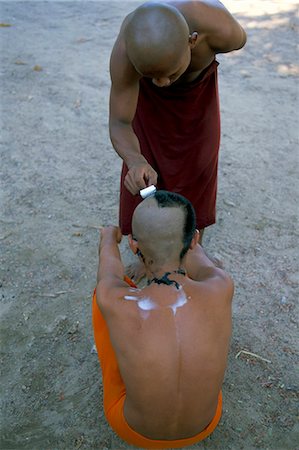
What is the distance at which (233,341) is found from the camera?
A: 7.53 feet

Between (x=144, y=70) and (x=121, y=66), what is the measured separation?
0.93ft

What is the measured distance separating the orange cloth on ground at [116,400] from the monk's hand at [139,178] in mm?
557

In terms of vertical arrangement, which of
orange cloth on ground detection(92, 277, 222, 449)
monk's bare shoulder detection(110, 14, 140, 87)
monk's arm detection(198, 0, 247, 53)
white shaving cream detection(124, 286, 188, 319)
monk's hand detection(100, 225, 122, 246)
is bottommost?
orange cloth on ground detection(92, 277, 222, 449)

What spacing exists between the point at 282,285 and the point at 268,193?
81 centimetres

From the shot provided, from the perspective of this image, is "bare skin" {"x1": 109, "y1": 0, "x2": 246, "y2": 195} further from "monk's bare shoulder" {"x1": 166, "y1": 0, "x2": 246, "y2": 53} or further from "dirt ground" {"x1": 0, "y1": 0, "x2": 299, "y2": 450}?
A: "dirt ground" {"x1": 0, "y1": 0, "x2": 299, "y2": 450}

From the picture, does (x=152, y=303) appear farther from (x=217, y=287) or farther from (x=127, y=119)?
(x=127, y=119)

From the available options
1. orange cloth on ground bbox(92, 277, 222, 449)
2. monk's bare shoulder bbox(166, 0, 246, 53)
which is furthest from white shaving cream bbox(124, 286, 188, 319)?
monk's bare shoulder bbox(166, 0, 246, 53)

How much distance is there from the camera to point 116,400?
5.57 ft

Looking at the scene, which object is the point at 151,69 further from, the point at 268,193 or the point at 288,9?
the point at 288,9

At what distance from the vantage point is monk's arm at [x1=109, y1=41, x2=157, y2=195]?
205 cm

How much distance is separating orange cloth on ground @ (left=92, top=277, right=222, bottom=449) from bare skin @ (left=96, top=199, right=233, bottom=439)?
0.04m

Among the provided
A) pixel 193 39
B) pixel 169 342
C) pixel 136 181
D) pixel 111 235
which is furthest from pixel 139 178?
pixel 169 342

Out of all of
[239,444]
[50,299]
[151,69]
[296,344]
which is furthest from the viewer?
[50,299]

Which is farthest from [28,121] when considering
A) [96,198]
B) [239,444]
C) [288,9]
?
[288,9]
